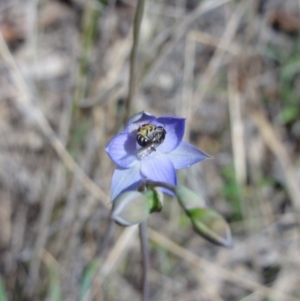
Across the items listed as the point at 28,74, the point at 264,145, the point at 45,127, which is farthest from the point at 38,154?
the point at 264,145

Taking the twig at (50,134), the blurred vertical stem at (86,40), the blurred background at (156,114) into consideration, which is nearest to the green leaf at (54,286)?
the blurred background at (156,114)

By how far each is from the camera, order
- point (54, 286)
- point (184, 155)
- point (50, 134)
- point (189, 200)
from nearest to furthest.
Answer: point (189, 200) < point (184, 155) < point (54, 286) < point (50, 134)

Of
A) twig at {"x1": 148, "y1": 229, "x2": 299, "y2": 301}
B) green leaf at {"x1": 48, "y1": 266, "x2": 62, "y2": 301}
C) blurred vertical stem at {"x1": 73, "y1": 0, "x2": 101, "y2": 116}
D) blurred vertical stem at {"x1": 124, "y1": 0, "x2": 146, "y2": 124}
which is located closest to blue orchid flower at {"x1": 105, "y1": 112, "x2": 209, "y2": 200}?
blurred vertical stem at {"x1": 124, "y1": 0, "x2": 146, "y2": 124}

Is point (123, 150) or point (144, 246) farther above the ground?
point (123, 150)

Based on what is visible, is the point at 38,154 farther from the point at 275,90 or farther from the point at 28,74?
the point at 275,90

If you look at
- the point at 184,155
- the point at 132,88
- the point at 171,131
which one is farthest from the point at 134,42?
the point at 184,155

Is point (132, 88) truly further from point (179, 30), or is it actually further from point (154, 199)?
point (179, 30)
